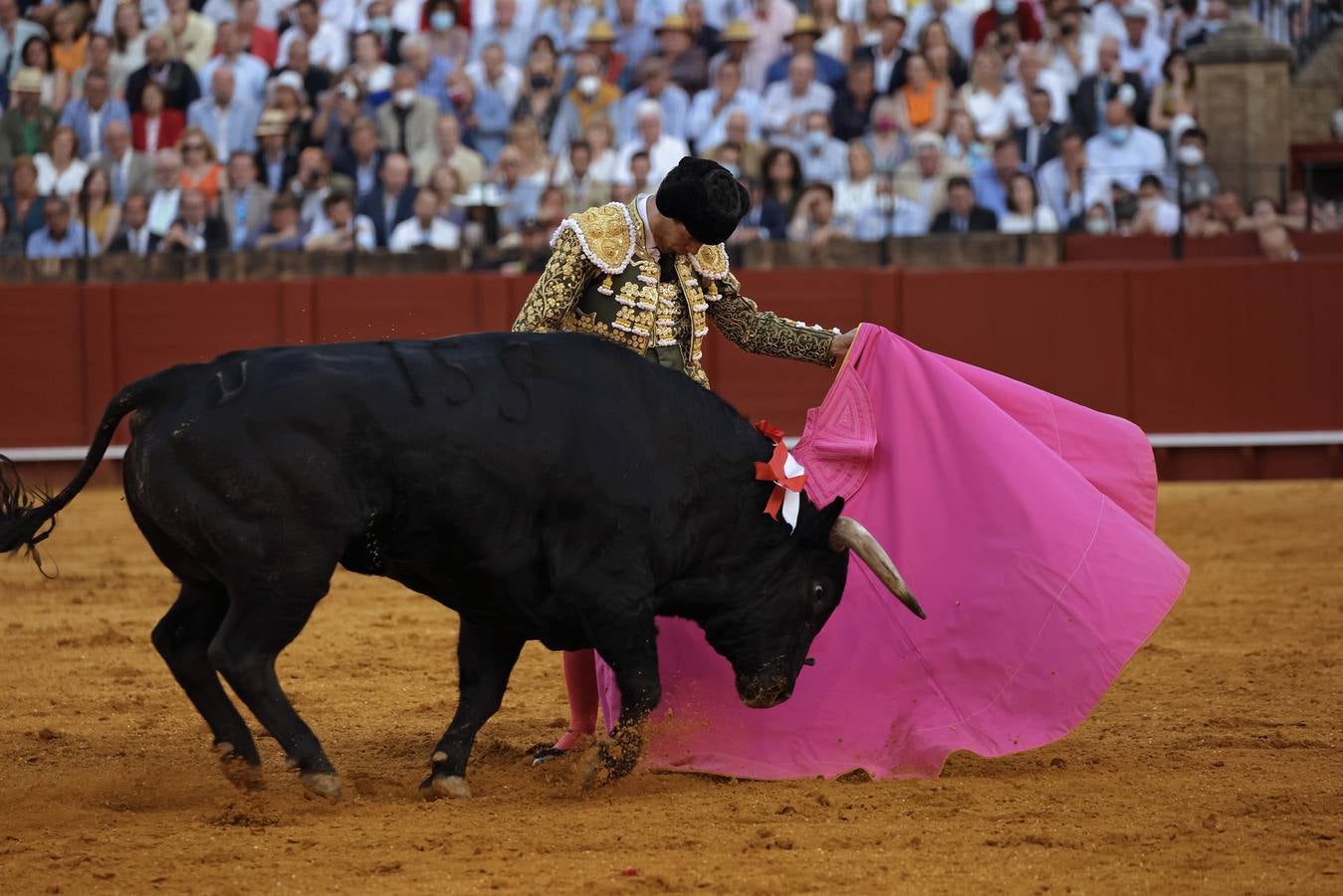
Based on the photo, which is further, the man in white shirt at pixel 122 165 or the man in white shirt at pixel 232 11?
the man in white shirt at pixel 232 11

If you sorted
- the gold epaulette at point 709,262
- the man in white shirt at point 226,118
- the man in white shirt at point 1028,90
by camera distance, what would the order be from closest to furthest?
1. the gold epaulette at point 709,262
2. the man in white shirt at point 1028,90
3. the man in white shirt at point 226,118

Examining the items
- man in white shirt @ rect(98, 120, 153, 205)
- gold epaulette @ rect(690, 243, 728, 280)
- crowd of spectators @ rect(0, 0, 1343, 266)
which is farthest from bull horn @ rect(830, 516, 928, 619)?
man in white shirt @ rect(98, 120, 153, 205)

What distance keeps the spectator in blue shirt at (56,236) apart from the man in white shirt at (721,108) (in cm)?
365

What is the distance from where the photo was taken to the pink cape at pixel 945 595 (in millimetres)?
4012

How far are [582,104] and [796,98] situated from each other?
1.26 meters

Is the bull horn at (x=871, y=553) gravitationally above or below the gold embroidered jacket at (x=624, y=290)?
below

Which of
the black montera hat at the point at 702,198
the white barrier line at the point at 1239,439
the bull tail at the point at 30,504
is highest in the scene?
the black montera hat at the point at 702,198

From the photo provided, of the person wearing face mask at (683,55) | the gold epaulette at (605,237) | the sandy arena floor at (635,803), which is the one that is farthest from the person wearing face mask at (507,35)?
the gold epaulette at (605,237)

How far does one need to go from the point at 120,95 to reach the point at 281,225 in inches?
62.2

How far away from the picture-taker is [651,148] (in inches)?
398

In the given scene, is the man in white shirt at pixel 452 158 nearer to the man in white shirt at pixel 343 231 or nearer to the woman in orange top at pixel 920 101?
the man in white shirt at pixel 343 231

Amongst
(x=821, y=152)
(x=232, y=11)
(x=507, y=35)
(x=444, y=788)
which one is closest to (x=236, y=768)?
(x=444, y=788)

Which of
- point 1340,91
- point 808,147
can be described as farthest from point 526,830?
point 1340,91

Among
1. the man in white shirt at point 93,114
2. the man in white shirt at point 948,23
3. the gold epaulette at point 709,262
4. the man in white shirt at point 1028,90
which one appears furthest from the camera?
the man in white shirt at point 93,114
